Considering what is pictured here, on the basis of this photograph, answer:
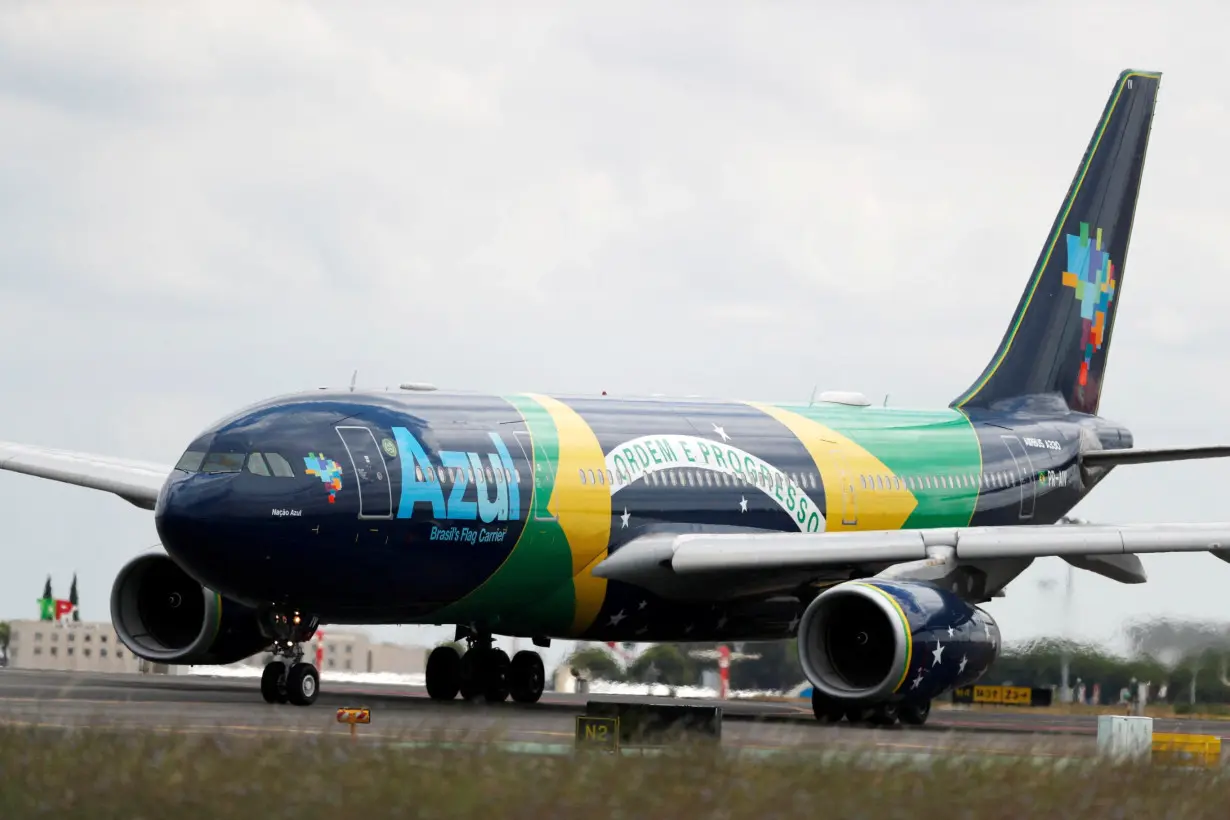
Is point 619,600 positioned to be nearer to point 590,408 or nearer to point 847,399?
point 590,408

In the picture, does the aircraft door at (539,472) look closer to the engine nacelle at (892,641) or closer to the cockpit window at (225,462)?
the engine nacelle at (892,641)

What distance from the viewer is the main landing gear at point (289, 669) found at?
23281 mm

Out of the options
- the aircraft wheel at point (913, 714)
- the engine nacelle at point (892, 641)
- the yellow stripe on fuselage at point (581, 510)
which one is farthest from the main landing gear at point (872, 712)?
the yellow stripe on fuselage at point (581, 510)

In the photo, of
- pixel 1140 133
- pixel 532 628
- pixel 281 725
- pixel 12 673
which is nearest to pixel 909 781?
pixel 281 725

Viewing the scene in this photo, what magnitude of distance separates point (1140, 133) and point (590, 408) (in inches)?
564

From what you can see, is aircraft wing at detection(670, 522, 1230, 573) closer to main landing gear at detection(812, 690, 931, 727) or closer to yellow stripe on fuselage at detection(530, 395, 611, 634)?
yellow stripe on fuselage at detection(530, 395, 611, 634)

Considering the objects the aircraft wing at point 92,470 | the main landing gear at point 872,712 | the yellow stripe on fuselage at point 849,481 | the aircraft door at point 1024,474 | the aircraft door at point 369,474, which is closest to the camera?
→ the aircraft door at point 369,474

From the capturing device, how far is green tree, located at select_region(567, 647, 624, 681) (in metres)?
29.5

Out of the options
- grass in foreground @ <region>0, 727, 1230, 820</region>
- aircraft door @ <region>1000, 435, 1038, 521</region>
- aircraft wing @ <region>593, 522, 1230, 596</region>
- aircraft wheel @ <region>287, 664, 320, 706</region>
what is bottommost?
grass in foreground @ <region>0, 727, 1230, 820</region>

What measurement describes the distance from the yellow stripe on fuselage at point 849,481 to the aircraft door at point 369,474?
25.9ft

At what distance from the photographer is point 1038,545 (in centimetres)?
2486

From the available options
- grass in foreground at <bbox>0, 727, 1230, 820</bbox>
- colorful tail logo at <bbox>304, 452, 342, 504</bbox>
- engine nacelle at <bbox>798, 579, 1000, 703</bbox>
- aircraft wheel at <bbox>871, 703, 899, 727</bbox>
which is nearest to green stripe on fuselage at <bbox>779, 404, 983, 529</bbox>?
engine nacelle at <bbox>798, 579, 1000, 703</bbox>

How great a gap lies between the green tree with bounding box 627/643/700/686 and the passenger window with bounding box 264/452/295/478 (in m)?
8.92

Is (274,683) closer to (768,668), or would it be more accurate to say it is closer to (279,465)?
(279,465)
